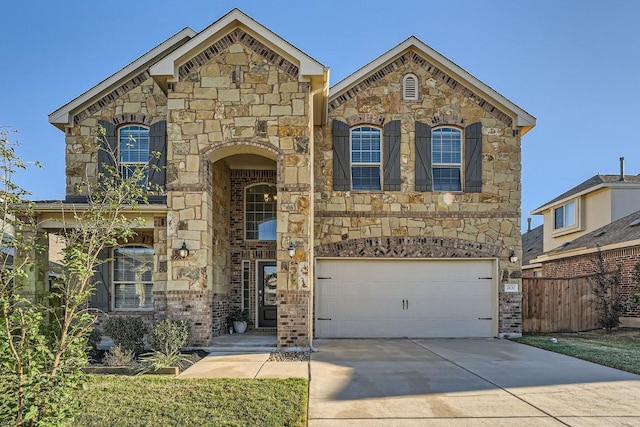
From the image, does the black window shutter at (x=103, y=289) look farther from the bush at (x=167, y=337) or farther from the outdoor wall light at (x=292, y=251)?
the outdoor wall light at (x=292, y=251)

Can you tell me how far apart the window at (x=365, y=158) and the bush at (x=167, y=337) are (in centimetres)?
583

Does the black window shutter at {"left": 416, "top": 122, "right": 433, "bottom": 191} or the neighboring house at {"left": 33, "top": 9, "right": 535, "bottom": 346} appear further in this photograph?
the black window shutter at {"left": 416, "top": 122, "right": 433, "bottom": 191}

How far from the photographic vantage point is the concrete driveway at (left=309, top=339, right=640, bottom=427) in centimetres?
566

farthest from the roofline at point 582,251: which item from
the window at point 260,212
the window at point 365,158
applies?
the window at point 260,212

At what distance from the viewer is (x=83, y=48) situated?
14664mm

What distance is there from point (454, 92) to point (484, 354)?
272 inches

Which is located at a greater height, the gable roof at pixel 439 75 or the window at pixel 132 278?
the gable roof at pixel 439 75

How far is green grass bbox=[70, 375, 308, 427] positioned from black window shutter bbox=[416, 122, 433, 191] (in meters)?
7.06

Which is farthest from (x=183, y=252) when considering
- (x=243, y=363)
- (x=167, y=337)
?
(x=243, y=363)

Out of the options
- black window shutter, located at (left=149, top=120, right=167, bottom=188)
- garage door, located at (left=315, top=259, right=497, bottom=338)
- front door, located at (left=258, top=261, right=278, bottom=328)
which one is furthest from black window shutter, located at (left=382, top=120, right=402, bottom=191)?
black window shutter, located at (left=149, top=120, right=167, bottom=188)

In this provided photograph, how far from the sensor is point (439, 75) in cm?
1301

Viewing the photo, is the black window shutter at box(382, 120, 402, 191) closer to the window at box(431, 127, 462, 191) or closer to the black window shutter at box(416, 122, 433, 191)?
the black window shutter at box(416, 122, 433, 191)

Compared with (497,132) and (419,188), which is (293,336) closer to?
(419,188)

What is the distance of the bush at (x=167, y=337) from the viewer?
9.13 metres
